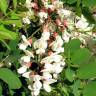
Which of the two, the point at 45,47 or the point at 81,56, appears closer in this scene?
the point at 45,47

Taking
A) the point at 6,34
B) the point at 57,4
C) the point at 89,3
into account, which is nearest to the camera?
the point at 6,34

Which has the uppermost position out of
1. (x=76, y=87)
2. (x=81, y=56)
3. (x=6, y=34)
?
(x=6, y=34)

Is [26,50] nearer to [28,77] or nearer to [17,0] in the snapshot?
[28,77]

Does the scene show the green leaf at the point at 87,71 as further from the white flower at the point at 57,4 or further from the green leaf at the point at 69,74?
the white flower at the point at 57,4

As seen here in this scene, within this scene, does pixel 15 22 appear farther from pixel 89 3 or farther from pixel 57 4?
pixel 89 3

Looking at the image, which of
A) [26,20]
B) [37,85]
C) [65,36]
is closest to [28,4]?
[26,20]

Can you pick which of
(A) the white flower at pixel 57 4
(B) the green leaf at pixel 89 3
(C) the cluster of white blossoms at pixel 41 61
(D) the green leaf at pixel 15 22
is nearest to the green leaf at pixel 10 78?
(C) the cluster of white blossoms at pixel 41 61
